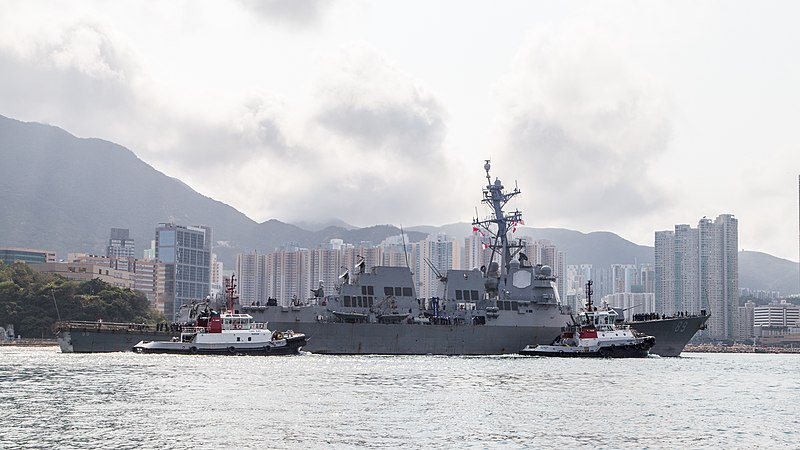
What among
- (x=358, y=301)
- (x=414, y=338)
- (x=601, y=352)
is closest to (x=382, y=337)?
(x=414, y=338)

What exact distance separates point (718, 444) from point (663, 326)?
54.0 metres

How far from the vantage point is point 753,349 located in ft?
553

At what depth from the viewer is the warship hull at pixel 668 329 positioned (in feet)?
272

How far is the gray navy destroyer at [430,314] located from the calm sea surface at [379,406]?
1239 centimetres

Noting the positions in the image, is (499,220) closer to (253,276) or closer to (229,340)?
(229,340)

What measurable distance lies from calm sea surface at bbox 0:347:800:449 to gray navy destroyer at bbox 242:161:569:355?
12388 millimetres

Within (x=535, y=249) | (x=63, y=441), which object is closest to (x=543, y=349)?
(x=63, y=441)

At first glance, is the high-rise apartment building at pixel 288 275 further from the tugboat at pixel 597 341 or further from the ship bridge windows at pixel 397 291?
the tugboat at pixel 597 341

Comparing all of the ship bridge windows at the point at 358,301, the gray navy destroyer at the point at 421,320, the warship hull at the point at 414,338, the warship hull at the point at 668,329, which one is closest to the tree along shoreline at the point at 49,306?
the gray navy destroyer at the point at 421,320

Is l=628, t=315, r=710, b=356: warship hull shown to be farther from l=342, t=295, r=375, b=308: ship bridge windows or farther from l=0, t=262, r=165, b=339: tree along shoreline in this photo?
l=0, t=262, r=165, b=339: tree along shoreline

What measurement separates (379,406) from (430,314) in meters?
41.3

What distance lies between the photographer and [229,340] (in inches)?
2704

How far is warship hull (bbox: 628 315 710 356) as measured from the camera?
8288 cm

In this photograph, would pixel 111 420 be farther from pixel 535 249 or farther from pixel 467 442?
pixel 535 249
